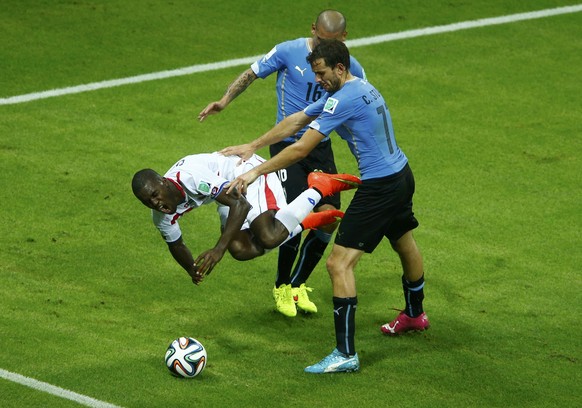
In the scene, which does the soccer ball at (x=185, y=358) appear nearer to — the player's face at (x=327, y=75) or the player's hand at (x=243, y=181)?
the player's hand at (x=243, y=181)

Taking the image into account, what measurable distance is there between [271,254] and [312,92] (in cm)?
199

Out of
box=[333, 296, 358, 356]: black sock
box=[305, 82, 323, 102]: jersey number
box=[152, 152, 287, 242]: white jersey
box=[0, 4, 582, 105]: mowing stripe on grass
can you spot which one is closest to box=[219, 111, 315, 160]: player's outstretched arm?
box=[152, 152, 287, 242]: white jersey

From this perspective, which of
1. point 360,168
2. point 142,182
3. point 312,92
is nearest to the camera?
point 142,182

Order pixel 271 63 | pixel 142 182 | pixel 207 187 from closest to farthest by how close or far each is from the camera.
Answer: pixel 142 182
pixel 207 187
pixel 271 63

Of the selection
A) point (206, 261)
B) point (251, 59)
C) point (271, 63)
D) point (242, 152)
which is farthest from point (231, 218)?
point (251, 59)

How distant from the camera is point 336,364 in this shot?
9.68 meters

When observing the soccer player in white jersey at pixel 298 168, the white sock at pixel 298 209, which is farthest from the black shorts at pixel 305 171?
the white sock at pixel 298 209

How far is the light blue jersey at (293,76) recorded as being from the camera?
36.8ft

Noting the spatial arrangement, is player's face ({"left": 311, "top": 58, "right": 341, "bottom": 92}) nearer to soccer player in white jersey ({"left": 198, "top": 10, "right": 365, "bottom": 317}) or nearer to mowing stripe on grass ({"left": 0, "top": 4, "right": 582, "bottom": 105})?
soccer player in white jersey ({"left": 198, "top": 10, "right": 365, "bottom": 317})

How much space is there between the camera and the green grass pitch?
970 centimetres

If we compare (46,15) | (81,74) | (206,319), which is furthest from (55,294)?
(46,15)

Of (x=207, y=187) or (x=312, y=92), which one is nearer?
(x=207, y=187)

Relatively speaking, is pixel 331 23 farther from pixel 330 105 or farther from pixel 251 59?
pixel 251 59

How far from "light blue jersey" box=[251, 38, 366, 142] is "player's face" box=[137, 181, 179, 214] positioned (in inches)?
65.2
